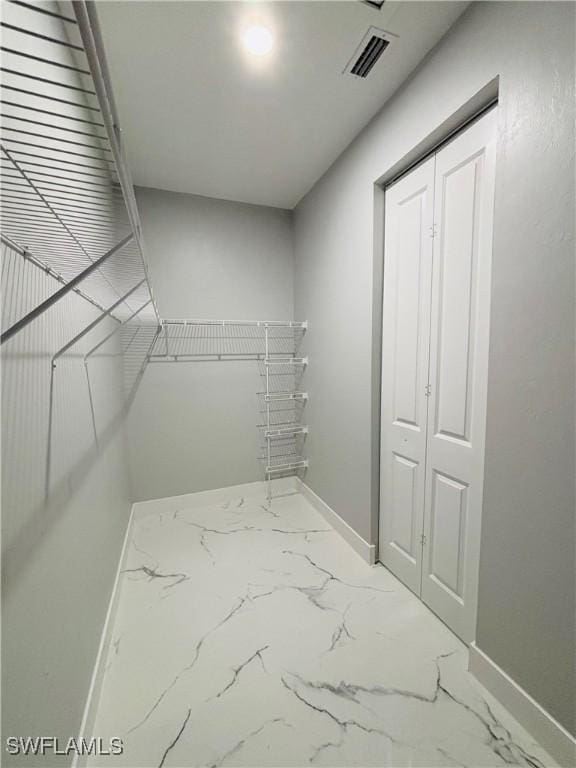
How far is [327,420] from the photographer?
2457 mm

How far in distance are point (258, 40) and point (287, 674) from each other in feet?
8.55

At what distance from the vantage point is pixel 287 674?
132 cm

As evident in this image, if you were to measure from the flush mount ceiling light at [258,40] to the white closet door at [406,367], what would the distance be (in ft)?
2.79

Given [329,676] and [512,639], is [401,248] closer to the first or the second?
[512,639]

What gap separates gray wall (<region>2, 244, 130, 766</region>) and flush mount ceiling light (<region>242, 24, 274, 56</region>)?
4.17 ft

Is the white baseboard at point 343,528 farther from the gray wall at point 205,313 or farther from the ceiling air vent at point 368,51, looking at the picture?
the ceiling air vent at point 368,51

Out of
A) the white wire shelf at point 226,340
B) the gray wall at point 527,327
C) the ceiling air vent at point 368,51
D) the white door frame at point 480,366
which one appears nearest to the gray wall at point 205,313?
the white wire shelf at point 226,340

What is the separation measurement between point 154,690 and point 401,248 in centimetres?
230

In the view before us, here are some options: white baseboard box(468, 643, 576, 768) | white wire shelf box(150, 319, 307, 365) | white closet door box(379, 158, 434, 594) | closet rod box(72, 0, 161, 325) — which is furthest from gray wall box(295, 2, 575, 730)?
white wire shelf box(150, 319, 307, 365)

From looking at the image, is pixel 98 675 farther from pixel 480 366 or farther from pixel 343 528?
pixel 480 366

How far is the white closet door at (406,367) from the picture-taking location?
5.30 feet

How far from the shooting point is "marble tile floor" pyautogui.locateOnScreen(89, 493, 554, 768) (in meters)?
1.08

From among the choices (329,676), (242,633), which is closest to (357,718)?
(329,676)

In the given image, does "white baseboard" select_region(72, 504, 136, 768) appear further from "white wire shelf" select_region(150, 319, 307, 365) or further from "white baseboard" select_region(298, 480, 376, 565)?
"white wire shelf" select_region(150, 319, 307, 365)
